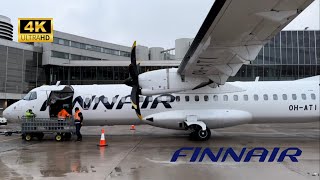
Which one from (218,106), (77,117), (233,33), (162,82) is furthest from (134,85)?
(233,33)

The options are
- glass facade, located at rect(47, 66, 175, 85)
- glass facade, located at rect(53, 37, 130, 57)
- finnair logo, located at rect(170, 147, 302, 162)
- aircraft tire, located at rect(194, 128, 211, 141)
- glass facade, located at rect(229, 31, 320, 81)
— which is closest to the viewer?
finnair logo, located at rect(170, 147, 302, 162)

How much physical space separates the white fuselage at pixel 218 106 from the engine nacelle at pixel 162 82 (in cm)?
129

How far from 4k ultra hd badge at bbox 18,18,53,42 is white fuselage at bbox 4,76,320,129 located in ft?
96.0

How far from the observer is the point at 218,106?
1595 centimetres

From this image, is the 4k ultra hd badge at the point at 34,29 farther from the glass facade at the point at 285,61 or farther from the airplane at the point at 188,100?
the airplane at the point at 188,100

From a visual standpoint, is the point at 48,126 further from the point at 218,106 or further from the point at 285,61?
the point at 285,61

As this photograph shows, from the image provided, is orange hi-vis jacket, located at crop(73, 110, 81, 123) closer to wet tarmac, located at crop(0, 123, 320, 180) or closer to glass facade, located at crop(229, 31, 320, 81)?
wet tarmac, located at crop(0, 123, 320, 180)

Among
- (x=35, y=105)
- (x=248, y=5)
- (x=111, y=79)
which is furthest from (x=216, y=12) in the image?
(x=111, y=79)

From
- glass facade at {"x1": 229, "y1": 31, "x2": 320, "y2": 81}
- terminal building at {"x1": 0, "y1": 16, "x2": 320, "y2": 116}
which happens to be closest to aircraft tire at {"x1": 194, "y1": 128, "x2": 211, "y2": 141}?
terminal building at {"x1": 0, "y1": 16, "x2": 320, "y2": 116}

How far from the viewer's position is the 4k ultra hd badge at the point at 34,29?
41.9 meters

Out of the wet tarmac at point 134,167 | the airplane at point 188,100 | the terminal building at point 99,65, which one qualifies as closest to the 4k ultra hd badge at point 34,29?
the terminal building at point 99,65

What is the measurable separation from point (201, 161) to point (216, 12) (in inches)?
180

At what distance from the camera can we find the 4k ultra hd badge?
41938 mm

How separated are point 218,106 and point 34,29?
122 feet
